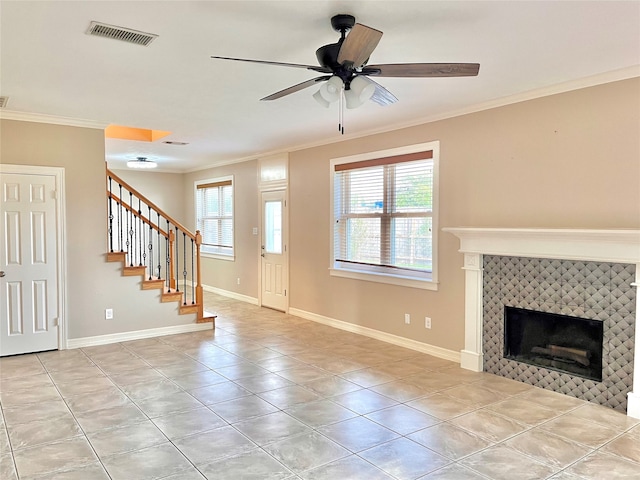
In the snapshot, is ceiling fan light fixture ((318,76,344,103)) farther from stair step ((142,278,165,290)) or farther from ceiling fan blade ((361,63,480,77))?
stair step ((142,278,165,290))

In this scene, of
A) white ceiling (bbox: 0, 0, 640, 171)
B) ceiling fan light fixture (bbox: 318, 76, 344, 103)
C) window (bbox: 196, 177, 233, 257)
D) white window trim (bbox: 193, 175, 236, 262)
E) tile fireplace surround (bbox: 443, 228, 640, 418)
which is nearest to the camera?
white ceiling (bbox: 0, 0, 640, 171)

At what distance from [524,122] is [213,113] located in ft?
9.87

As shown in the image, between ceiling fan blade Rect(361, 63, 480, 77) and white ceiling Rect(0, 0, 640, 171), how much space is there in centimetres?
28

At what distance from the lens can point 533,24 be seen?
265 centimetres

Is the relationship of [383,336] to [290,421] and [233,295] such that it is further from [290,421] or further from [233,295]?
[233,295]

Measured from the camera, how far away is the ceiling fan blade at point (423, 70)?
2514 millimetres

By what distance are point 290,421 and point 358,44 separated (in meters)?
2.51

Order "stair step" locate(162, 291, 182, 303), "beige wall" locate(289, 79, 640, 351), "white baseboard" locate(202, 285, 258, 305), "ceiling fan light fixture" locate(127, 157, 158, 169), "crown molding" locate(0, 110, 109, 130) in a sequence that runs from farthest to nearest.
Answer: "white baseboard" locate(202, 285, 258, 305), "ceiling fan light fixture" locate(127, 157, 158, 169), "stair step" locate(162, 291, 182, 303), "crown molding" locate(0, 110, 109, 130), "beige wall" locate(289, 79, 640, 351)

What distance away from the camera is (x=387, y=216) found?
546cm

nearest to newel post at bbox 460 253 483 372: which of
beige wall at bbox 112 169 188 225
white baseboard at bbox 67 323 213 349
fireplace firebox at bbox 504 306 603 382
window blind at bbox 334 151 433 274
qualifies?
fireplace firebox at bbox 504 306 603 382

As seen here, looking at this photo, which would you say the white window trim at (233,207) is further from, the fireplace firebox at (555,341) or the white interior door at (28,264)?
the fireplace firebox at (555,341)

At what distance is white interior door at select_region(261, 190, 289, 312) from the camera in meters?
7.20

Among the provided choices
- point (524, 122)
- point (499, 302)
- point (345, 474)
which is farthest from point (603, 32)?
point (345, 474)

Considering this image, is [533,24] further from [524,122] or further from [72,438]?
[72,438]
